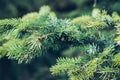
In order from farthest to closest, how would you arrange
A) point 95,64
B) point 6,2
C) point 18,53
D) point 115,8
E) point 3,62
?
point 3,62 → point 6,2 → point 115,8 → point 18,53 → point 95,64

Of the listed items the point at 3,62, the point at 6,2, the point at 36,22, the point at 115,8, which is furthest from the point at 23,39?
the point at 3,62

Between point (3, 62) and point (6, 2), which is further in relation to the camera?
point (3, 62)

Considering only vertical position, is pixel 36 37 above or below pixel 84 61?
above

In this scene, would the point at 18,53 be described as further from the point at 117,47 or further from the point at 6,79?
the point at 6,79

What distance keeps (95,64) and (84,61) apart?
9 cm

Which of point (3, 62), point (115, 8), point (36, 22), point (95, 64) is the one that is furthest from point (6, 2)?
point (95, 64)

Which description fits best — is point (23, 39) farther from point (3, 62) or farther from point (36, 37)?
point (3, 62)

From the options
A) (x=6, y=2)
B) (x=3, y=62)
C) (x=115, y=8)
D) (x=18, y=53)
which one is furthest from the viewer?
(x=3, y=62)

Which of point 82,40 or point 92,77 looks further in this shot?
point 82,40

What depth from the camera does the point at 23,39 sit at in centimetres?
158

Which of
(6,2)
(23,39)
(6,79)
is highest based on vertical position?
(6,2)

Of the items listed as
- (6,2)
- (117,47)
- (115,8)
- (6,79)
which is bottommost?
(117,47)

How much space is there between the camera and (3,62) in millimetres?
4637

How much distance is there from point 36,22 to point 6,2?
2.83 m
